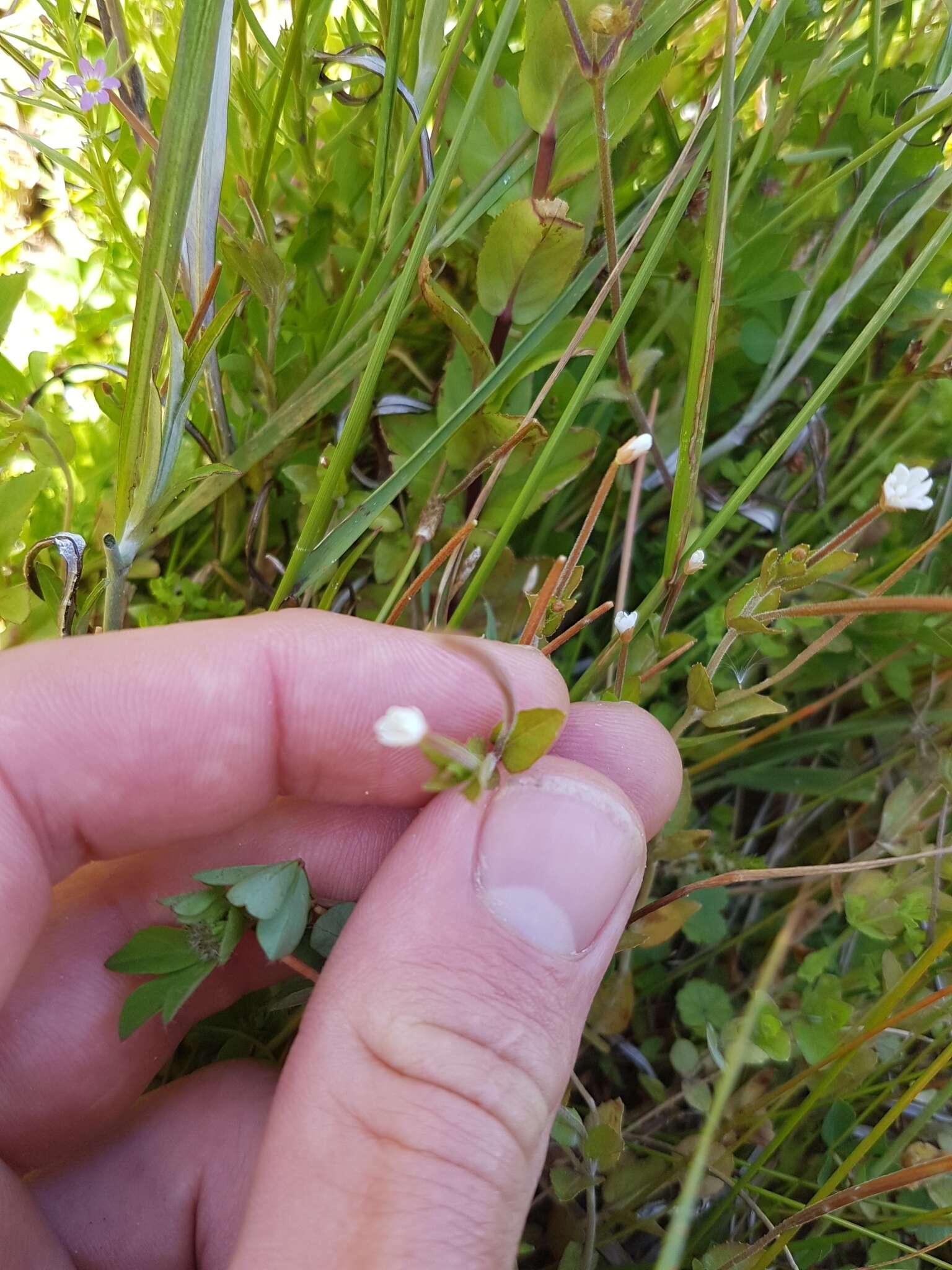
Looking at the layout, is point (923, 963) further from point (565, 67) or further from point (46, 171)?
point (46, 171)

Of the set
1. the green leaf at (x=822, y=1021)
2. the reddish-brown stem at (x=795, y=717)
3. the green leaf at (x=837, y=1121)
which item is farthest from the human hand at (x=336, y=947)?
the green leaf at (x=837, y=1121)

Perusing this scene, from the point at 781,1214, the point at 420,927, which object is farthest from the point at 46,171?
the point at 781,1214

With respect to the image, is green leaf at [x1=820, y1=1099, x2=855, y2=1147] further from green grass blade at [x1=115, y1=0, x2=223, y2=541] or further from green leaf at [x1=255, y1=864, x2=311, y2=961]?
green grass blade at [x1=115, y1=0, x2=223, y2=541]

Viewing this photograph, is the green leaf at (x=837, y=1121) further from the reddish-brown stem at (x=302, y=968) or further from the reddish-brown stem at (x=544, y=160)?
the reddish-brown stem at (x=544, y=160)

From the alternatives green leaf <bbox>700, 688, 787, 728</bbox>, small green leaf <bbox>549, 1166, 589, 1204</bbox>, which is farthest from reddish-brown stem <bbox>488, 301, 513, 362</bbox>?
small green leaf <bbox>549, 1166, 589, 1204</bbox>

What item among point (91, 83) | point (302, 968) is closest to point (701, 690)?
point (302, 968)

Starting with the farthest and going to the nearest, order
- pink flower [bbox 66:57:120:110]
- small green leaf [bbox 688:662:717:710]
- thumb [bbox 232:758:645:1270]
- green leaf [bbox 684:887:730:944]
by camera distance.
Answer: green leaf [bbox 684:887:730:944] → pink flower [bbox 66:57:120:110] → small green leaf [bbox 688:662:717:710] → thumb [bbox 232:758:645:1270]
